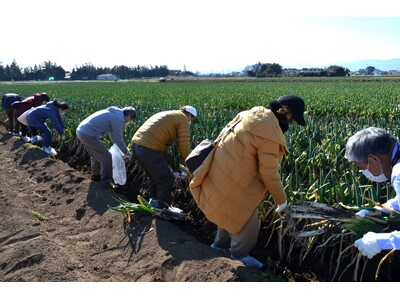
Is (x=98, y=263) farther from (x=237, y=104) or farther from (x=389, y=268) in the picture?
(x=237, y=104)

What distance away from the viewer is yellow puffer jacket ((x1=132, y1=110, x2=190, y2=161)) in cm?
437

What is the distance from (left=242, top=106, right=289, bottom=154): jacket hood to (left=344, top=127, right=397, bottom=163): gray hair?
56 centimetres

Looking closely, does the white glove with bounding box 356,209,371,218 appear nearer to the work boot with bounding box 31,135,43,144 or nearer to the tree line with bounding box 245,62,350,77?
the work boot with bounding box 31,135,43,144

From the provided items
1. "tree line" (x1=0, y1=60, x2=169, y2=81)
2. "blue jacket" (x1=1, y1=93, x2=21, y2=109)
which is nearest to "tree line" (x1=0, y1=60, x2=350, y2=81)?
"tree line" (x1=0, y1=60, x2=169, y2=81)

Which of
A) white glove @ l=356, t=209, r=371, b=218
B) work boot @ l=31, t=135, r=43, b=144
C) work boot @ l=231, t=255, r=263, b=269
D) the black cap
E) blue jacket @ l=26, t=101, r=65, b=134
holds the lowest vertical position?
work boot @ l=231, t=255, r=263, b=269

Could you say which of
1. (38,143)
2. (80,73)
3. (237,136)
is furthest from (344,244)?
(80,73)

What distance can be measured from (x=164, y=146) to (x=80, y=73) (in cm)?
9508

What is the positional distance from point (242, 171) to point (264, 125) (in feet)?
1.42

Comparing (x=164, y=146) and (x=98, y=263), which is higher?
(x=164, y=146)

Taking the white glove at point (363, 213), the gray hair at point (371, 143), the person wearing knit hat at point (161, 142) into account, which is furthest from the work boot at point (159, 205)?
the gray hair at point (371, 143)

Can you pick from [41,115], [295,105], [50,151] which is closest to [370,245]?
[295,105]

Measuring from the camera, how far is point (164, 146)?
4484mm

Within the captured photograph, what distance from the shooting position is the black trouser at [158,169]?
4426 millimetres

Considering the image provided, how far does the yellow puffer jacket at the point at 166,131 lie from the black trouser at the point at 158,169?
8 cm
